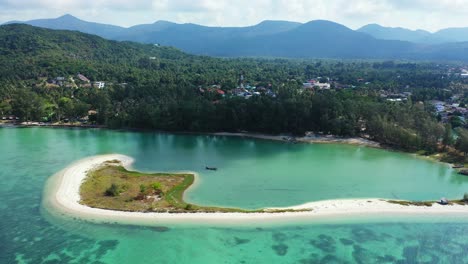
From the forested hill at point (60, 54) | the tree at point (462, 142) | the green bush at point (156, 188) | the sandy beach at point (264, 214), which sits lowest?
the sandy beach at point (264, 214)

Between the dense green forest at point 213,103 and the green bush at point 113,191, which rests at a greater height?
the dense green forest at point 213,103

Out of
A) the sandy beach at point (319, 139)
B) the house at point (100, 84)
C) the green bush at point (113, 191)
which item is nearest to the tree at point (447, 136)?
the sandy beach at point (319, 139)

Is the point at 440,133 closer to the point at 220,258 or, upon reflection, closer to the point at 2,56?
the point at 220,258

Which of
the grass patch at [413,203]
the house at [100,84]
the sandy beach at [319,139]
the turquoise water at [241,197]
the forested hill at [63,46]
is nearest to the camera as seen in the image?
the turquoise water at [241,197]

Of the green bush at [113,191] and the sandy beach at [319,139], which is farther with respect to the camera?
the sandy beach at [319,139]

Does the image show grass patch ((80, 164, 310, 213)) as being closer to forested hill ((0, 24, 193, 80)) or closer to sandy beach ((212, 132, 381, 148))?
sandy beach ((212, 132, 381, 148))

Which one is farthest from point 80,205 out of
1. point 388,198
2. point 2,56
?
point 2,56

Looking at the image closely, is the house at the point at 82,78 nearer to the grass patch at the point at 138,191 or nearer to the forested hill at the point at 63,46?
the forested hill at the point at 63,46

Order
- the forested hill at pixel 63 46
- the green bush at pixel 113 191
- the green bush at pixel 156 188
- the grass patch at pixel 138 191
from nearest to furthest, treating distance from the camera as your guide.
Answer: the grass patch at pixel 138 191
the green bush at pixel 113 191
the green bush at pixel 156 188
the forested hill at pixel 63 46

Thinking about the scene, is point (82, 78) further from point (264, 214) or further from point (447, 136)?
point (447, 136)
